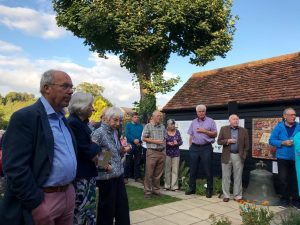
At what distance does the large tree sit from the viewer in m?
15.6

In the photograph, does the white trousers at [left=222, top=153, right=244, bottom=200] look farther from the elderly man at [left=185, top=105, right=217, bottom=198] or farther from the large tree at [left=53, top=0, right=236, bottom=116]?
the large tree at [left=53, top=0, right=236, bottom=116]

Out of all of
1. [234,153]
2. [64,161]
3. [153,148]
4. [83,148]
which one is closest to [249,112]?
[234,153]

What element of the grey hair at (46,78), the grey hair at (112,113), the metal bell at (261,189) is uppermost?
the grey hair at (46,78)

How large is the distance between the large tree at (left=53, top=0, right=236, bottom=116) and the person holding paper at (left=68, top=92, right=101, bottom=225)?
10.2 metres

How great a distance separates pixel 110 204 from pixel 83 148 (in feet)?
3.71

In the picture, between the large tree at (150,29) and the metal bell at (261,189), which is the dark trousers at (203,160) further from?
the large tree at (150,29)

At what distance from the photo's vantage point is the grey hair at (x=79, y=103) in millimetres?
3589

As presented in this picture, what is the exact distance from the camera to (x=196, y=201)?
7.33m

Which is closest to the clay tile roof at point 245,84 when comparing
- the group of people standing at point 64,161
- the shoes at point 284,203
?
the group of people standing at point 64,161

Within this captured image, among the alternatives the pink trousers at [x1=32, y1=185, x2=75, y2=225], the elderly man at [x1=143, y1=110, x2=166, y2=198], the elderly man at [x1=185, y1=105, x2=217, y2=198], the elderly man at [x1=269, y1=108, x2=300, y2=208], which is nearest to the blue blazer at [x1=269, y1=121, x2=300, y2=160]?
the elderly man at [x1=269, y1=108, x2=300, y2=208]

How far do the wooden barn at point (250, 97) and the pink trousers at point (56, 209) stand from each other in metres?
5.97

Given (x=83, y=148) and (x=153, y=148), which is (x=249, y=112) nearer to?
(x=153, y=148)

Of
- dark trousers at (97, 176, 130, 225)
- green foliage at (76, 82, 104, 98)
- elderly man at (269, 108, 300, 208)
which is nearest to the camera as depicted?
dark trousers at (97, 176, 130, 225)

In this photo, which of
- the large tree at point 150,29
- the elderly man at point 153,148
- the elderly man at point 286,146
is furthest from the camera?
the large tree at point 150,29
